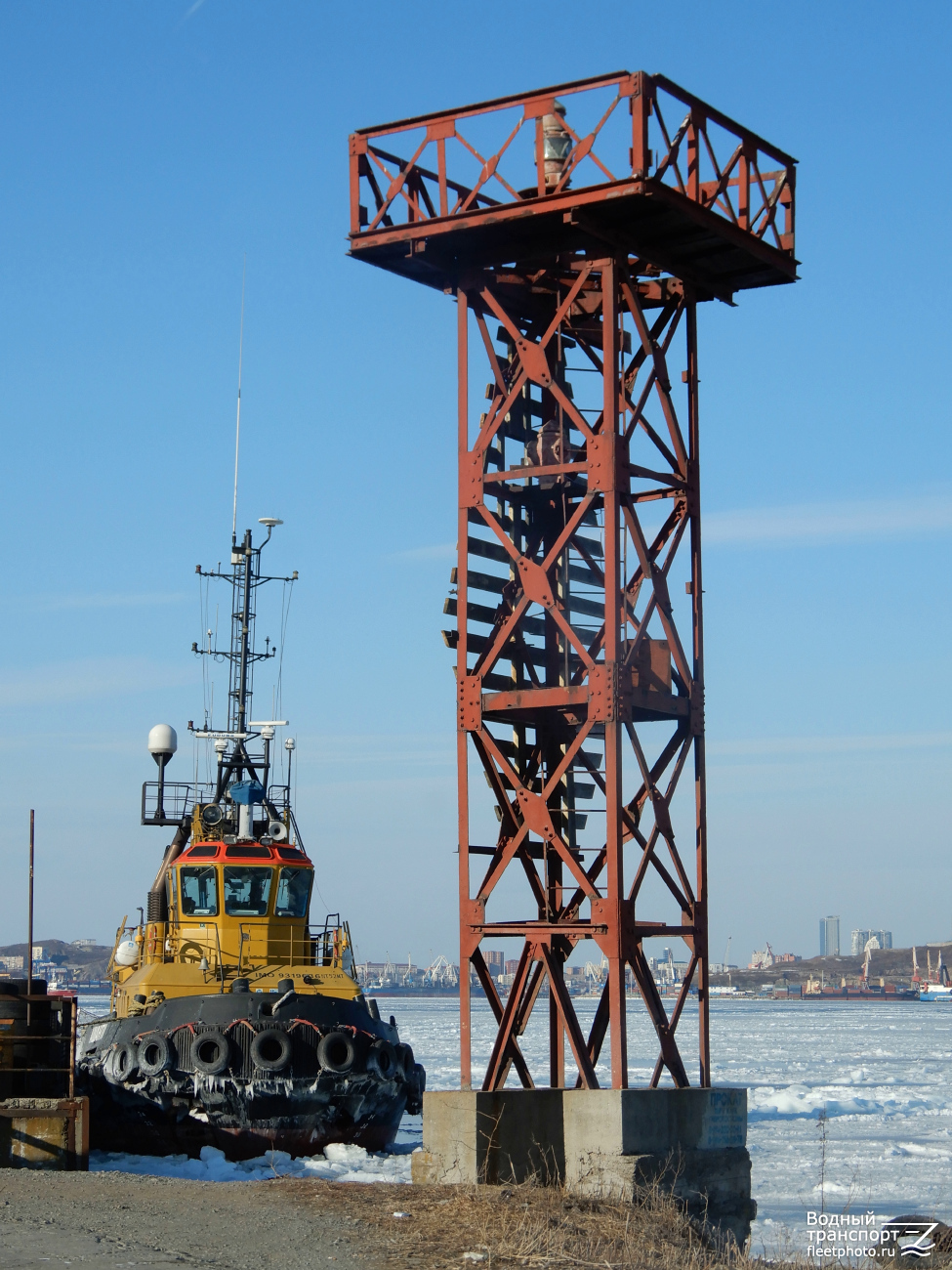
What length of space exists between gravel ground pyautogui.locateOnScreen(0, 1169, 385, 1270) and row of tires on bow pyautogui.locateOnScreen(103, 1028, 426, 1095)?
398 inches

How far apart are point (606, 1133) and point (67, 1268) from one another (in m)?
6.42

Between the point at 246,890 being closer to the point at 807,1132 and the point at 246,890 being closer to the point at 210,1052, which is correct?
the point at 210,1052

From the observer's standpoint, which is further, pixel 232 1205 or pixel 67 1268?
pixel 232 1205

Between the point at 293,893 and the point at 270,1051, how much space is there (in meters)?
5.19

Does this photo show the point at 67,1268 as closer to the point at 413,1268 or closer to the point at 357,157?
the point at 413,1268

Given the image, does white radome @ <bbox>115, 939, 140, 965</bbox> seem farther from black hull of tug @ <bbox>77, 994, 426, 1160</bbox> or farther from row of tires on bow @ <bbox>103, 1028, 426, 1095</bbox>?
row of tires on bow @ <bbox>103, 1028, 426, 1095</bbox>

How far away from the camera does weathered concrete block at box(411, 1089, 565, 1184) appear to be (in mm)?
17125

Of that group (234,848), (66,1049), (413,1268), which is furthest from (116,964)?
(413,1268)

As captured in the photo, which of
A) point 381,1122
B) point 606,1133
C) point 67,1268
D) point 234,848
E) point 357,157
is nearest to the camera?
point 67,1268

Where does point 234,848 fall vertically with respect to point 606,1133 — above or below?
above

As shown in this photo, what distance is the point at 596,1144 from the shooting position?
1672cm

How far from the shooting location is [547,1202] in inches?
614

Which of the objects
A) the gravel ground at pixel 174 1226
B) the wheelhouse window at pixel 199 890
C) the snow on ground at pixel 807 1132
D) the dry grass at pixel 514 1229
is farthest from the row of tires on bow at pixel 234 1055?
the dry grass at pixel 514 1229

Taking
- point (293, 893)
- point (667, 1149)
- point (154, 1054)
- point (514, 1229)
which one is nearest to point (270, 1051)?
point (154, 1054)
